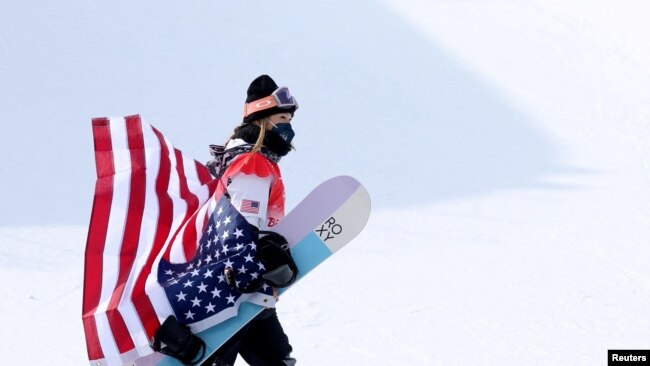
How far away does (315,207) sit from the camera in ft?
11.0

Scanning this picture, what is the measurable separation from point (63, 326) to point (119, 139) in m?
1.82

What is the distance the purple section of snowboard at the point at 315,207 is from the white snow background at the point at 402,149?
4.84 ft

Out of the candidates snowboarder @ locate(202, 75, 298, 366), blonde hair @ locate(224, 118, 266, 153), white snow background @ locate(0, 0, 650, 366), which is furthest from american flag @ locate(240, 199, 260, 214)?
white snow background @ locate(0, 0, 650, 366)

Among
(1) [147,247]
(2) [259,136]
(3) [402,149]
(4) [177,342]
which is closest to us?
(4) [177,342]

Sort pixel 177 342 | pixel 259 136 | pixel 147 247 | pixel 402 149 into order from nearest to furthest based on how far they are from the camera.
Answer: pixel 177 342
pixel 259 136
pixel 147 247
pixel 402 149

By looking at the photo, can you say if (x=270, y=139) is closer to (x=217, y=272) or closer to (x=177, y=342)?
(x=217, y=272)

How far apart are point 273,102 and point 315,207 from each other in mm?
361

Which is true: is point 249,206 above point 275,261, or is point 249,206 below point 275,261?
above

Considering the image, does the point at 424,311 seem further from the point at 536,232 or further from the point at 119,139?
the point at 119,139

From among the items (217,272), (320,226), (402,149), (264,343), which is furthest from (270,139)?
(402,149)

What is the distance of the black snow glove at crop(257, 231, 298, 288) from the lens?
3.09m

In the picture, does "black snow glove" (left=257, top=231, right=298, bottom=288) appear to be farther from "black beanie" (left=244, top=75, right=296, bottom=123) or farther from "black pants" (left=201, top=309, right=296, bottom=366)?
"black beanie" (left=244, top=75, right=296, bottom=123)

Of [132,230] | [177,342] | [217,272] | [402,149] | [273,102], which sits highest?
[402,149]

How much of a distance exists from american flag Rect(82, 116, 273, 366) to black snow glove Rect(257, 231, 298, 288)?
0.04 meters
